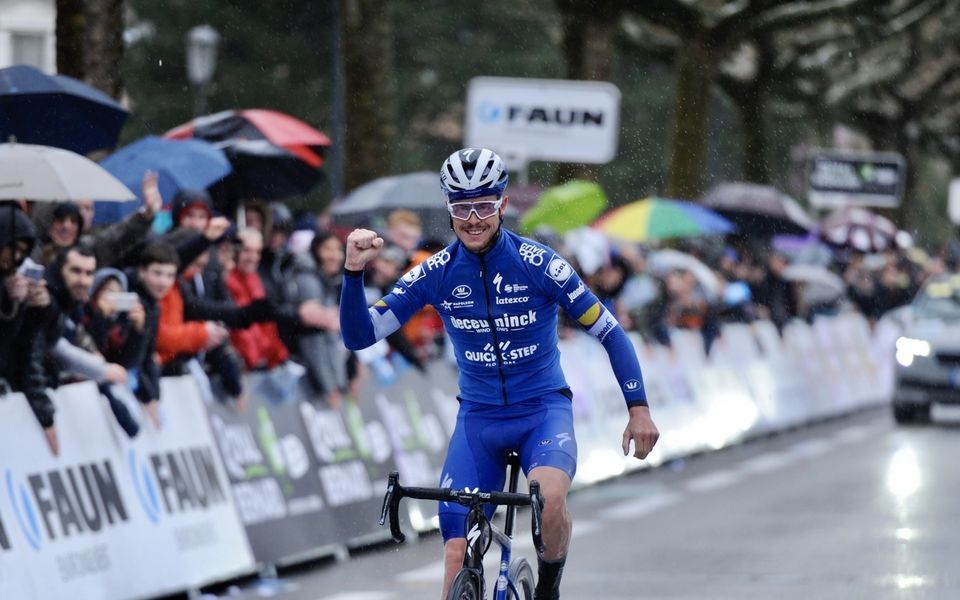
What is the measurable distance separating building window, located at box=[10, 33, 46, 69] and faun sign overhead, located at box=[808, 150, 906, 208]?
48.9 feet

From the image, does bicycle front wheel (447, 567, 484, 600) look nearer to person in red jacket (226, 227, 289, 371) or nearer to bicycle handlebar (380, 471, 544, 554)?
bicycle handlebar (380, 471, 544, 554)

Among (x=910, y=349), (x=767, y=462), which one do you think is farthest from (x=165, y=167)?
(x=910, y=349)

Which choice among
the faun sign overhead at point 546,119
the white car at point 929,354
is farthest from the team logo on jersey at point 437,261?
the white car at point 929,354

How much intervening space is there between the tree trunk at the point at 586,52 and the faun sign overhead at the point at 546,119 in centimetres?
659

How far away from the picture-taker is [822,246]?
113 ft

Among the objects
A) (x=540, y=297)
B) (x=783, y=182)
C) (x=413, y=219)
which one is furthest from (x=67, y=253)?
(x=783, y=182)

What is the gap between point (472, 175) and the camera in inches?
288

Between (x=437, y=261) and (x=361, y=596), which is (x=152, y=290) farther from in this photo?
(x=437, y=261)

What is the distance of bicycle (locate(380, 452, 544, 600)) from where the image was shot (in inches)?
271

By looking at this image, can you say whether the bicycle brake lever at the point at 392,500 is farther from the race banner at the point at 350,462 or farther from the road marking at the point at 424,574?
the race banner at the point at 350,462

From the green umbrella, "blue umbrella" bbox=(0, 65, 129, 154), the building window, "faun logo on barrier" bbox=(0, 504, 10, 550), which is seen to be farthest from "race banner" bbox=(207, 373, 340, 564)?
the building window

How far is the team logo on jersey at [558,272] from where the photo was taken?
7703 millimetres

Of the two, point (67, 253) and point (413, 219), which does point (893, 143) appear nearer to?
point (413, 219)

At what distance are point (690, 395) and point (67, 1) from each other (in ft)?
27.3
